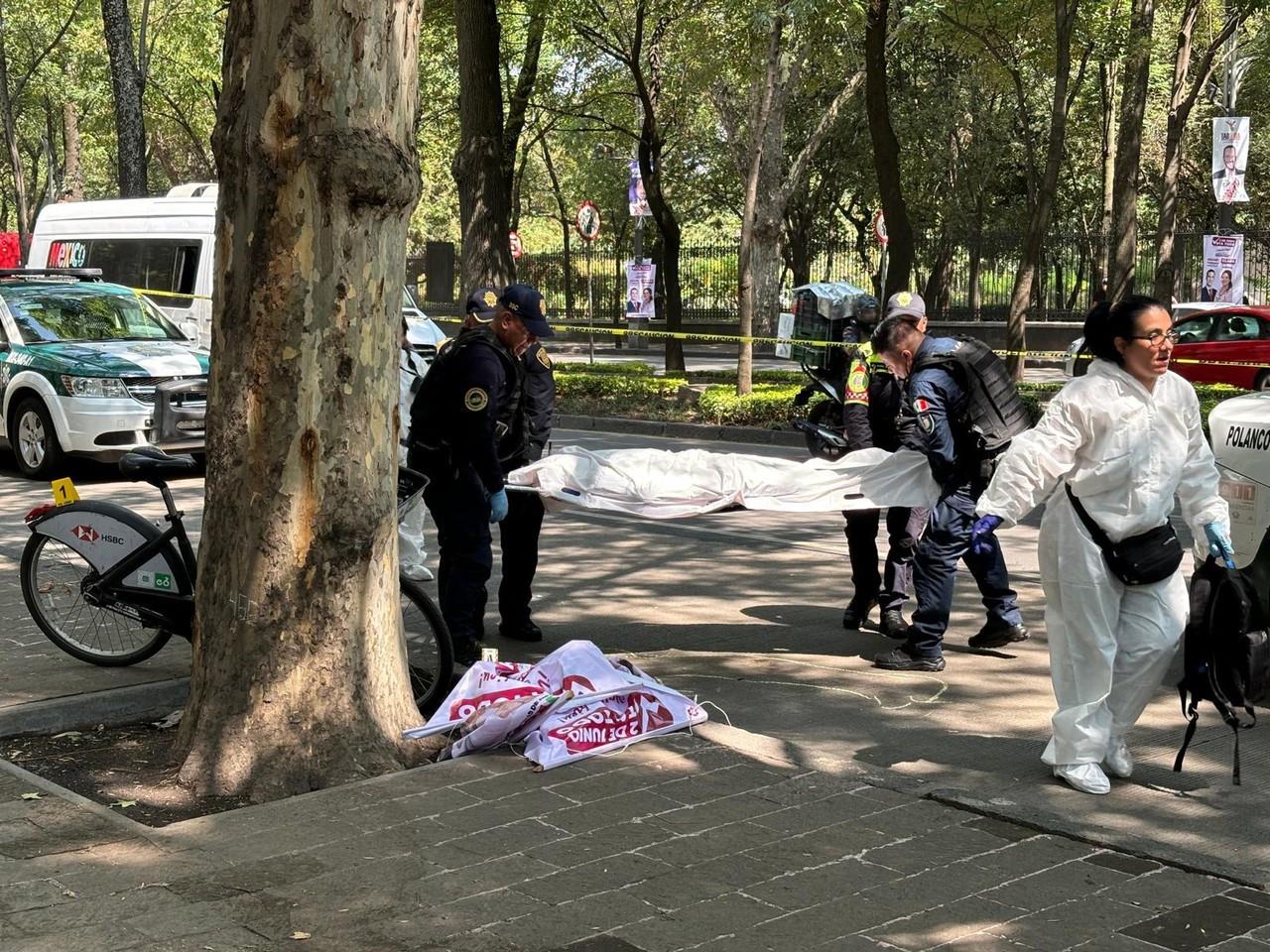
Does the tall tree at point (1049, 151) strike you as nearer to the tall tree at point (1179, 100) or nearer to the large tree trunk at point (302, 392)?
the tall tree at point (1179, 100)

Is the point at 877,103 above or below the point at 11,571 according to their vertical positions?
above

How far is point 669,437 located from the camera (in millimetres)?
18297

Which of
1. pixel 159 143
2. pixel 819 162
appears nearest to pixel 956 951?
pixel 819 162

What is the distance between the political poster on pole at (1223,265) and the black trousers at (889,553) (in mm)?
17187

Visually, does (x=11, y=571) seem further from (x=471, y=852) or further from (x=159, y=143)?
(x=159, y=143)

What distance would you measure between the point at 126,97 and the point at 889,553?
19.2 meters

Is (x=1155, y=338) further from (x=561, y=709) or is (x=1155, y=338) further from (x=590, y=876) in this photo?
(x=590, y=876)

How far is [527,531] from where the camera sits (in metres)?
7.62

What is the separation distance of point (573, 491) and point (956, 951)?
358cm

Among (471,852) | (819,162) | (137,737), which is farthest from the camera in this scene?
(819,162)

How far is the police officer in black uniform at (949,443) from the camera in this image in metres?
6.73

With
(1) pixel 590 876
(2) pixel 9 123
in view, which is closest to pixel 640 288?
(2) pixel 9 123

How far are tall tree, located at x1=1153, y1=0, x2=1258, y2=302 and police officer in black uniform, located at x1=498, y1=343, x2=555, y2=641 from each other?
1506 cm

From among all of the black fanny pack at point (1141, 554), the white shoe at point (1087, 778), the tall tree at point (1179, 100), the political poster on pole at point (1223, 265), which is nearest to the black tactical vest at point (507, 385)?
the black fanny pack at point (1141, 554)
